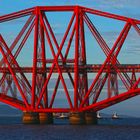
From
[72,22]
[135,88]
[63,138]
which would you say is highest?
[72,22]

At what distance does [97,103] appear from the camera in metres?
140

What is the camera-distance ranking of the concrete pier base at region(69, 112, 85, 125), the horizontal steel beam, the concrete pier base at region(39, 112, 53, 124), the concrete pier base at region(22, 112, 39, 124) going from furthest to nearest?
the concrete pier base at region(39, 112, 53, 124) → the concrete pier base at region(22, 112, 39, 124) → the concrete pier base at region(69, 112, 85, 125) → the horizontal steel beam

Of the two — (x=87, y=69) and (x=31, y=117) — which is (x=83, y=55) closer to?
(x=87, y=69)

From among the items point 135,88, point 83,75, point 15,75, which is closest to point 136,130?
point 135,88

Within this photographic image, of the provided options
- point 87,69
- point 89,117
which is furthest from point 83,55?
point 89,117

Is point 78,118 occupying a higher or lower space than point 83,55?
lower

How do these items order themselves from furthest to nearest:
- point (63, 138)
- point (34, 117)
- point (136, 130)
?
point (34, 117)
point (136, 130)
point (63, 138)

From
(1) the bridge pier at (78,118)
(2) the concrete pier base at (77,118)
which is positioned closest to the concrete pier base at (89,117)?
(1) the bridge pier at (78,118)

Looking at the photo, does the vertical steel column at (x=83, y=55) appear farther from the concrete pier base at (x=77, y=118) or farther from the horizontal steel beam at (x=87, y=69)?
the concrete pier base at (x=77, y=118)

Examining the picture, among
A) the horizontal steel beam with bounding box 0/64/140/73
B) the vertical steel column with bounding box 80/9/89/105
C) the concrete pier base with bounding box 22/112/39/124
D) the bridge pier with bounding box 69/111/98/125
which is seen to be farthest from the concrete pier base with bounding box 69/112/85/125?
the horizontal steel beam with bounding box 0/64/140/73

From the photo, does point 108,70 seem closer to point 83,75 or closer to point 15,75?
point 83,75

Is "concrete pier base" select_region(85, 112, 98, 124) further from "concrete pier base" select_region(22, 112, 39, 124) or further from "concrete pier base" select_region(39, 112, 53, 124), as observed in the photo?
"concrete pier base" select_region(22, 112, 39, 124)

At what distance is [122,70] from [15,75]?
19842mm

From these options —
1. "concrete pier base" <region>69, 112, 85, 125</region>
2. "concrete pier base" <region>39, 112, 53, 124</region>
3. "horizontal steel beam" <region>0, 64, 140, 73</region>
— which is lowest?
"concrete pier base" <region>69, 112, 85, 125</region>
